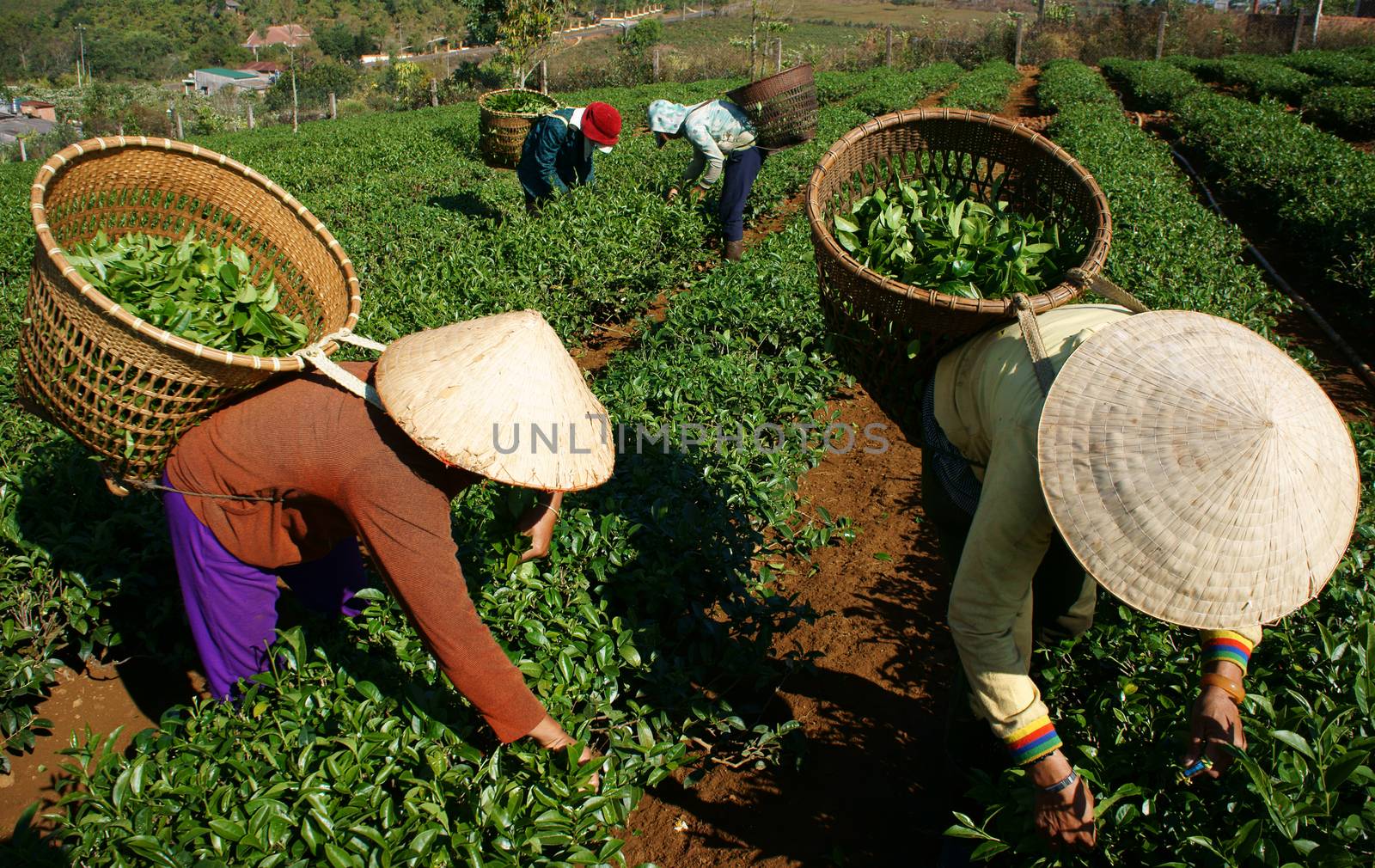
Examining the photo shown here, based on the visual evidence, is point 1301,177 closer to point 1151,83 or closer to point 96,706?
point 96,706

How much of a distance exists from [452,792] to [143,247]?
64.3 inches

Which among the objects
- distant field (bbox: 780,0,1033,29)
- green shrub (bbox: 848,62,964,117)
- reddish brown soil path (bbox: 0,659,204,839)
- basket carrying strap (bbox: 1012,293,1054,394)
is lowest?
reddish brown soil path (bbox: 0,659,204,839)

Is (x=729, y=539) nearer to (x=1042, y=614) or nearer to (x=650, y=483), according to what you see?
(x=650, y=483)

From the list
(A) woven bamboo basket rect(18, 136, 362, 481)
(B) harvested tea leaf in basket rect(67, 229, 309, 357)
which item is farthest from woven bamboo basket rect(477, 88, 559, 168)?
(B) harvested tea leaf in basket rect(67, 229, 309, 357)

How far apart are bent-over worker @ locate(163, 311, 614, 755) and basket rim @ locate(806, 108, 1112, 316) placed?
0.72 metres

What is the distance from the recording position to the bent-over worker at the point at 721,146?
6.58m

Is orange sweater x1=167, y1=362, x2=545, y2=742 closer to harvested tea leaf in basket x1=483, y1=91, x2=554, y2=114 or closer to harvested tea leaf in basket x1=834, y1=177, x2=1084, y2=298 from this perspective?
harvested tea leaf in basket x1=834, y1=177, x2=1084, y2=298

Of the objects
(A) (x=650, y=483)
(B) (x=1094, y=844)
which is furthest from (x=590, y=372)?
(B) (x=1094, y=844)

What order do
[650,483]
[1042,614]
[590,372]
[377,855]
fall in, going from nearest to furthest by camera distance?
[377,855] → [1042,614] → [650,483] → [590,372]

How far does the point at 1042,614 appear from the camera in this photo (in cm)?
216

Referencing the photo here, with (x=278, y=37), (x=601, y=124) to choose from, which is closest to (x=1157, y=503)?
(x=601, y=124)

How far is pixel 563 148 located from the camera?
24.6 feet

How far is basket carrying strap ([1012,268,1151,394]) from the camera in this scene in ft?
5.39

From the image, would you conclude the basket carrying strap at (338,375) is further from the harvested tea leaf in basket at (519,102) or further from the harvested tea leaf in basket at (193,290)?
the harvested tea leaf in basket at (519,102)
